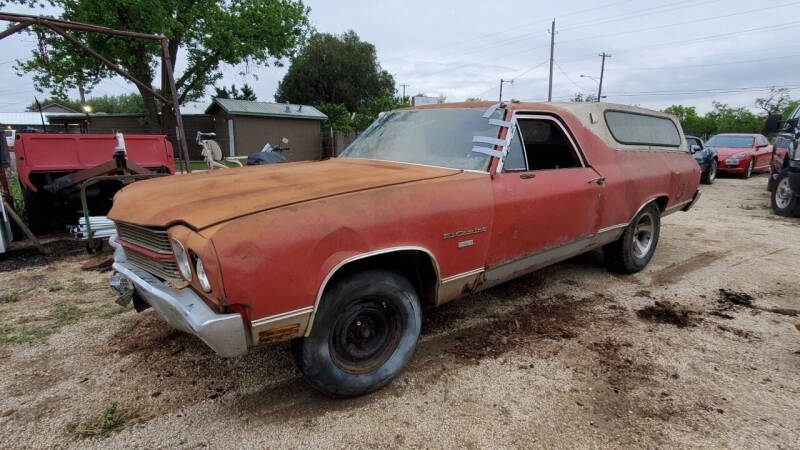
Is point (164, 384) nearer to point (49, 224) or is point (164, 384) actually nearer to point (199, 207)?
point (199, 207)

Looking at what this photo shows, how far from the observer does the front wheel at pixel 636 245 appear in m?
4.34

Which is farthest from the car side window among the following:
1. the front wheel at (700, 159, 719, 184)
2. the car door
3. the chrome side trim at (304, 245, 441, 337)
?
the front wheel at (700, 159, 719, 184)

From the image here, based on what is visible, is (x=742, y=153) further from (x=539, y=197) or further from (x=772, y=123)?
(x=539, y=197)

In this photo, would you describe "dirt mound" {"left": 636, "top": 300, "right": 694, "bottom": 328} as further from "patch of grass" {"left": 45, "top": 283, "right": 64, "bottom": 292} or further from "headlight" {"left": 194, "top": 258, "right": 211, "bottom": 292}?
"patch of grass" {"left": 45, "top": 283, "right": 64, "bottom": 292}

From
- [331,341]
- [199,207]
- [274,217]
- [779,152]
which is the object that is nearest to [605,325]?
[331,341]

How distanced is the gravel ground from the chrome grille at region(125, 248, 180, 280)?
0.70 metres

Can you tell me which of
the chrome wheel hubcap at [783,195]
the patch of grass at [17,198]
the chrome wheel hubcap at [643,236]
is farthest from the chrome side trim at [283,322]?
the chrome wheel hubcap at [783,195]

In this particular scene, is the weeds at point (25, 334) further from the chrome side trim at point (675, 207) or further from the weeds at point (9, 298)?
the chrome side trim at point (675, 207)

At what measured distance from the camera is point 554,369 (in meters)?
2.76

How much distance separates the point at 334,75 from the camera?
40.9 metres

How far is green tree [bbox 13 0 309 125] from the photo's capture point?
1862cm

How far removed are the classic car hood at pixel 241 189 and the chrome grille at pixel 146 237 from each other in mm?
61

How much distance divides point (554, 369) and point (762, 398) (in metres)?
1.13

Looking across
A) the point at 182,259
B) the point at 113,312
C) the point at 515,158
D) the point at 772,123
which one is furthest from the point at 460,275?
the point at 772,123
